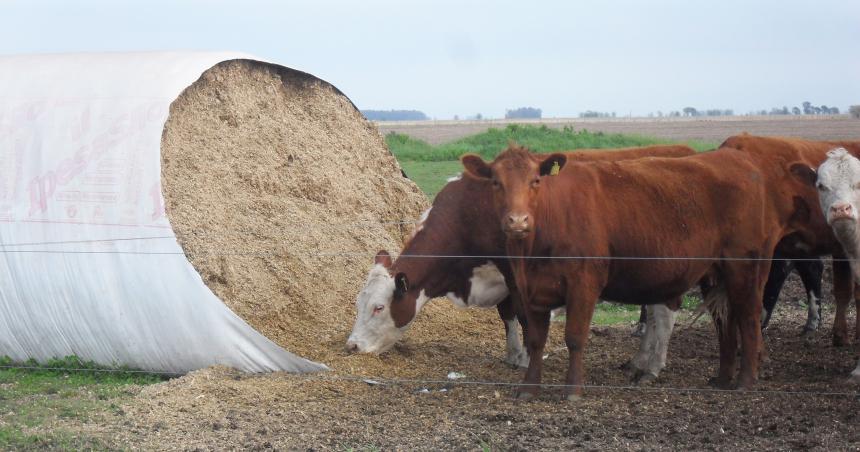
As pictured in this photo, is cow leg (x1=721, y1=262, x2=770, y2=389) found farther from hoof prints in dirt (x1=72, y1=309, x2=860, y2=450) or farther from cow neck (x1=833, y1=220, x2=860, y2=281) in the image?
→ cow neck (x1=833, y1=220, x2=860, y2=281)

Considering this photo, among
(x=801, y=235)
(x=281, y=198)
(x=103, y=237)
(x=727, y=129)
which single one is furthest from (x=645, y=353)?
(x=727, y=129)

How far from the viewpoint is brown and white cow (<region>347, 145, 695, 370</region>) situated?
397 inches

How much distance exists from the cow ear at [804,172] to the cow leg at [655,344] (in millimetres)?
1638

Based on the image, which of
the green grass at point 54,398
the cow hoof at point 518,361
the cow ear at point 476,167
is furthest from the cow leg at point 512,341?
the green grass at point 54,398

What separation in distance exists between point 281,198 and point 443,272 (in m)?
2.36

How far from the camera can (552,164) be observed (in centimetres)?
879

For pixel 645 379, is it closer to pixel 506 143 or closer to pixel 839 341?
pixel 839 341

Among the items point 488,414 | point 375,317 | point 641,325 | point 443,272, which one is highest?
point 443,272

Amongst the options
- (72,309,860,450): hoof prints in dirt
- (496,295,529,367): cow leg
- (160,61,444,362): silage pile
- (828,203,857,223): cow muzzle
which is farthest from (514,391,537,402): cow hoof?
(828,203,857,223): cow muzzle

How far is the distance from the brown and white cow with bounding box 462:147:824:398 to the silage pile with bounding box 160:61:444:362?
8.46ft

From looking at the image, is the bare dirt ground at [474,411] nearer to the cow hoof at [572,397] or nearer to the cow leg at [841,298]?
the cow hoof at [572,397]

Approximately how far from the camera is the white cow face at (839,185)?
9094 mm

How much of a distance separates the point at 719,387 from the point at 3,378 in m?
6.53

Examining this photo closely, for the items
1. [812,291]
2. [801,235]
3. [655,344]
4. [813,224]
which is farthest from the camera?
[812,291]
